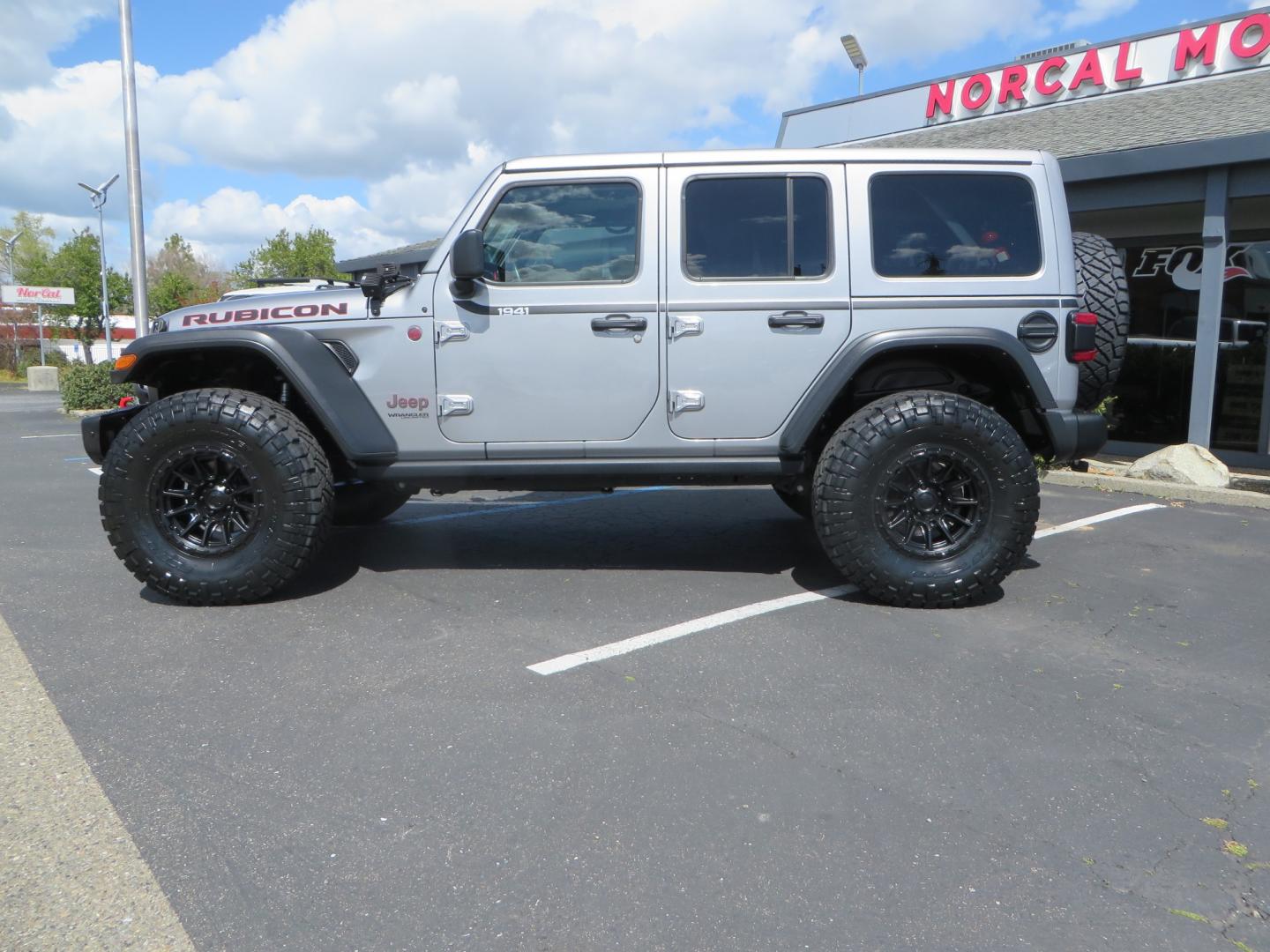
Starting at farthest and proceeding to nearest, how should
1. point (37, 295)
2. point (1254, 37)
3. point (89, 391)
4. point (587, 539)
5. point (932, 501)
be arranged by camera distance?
1. point (37, 295)
2. point (89, 391)
3. point (1254, 37)
4. point (587, 539)
5. point (932, 501)

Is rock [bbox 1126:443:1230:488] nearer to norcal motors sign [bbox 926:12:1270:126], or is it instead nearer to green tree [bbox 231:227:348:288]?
norcal motors sign [bbox 926:12:1270:126]

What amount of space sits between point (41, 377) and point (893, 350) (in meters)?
33.6

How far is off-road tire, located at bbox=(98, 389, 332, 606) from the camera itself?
441 cm

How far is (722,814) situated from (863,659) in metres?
1.40

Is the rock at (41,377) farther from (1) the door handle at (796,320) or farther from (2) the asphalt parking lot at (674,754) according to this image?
(1) the door handle at (796,320)

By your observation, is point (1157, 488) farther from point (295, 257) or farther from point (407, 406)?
point (295, 257)

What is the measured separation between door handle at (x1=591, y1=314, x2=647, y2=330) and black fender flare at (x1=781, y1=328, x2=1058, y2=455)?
0.86 m

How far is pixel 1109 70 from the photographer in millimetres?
12867

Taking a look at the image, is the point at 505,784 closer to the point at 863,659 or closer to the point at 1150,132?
the point at 863,659

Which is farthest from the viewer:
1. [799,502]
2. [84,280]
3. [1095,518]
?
[84,280]

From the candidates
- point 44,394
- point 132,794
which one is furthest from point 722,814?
point 44,394

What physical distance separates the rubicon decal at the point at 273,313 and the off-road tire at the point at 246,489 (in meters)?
0.40

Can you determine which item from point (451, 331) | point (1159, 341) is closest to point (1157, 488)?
point (1159, 341)

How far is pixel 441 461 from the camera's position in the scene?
468 cm
